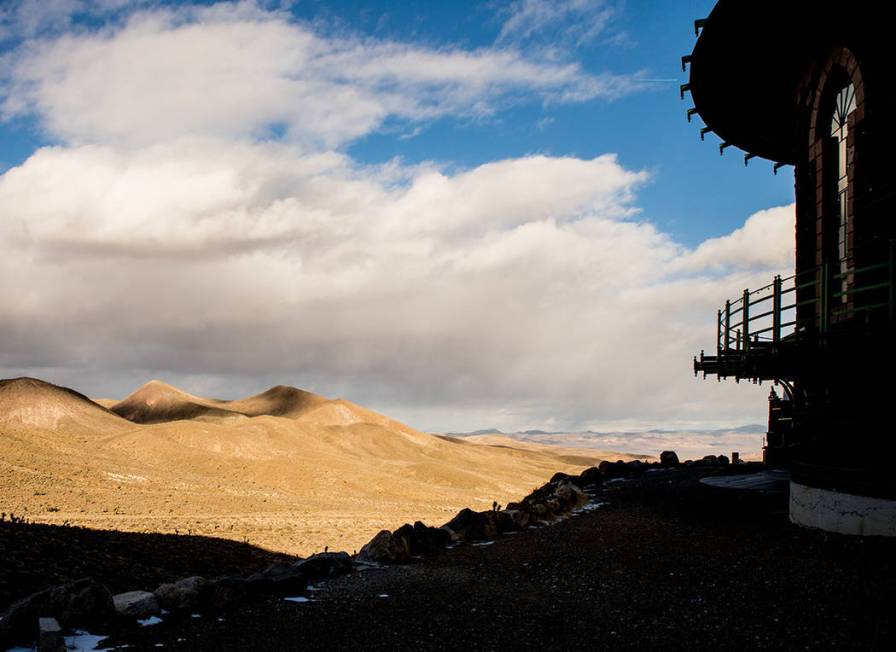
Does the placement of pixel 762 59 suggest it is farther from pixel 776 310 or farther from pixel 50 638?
pixel 50 638

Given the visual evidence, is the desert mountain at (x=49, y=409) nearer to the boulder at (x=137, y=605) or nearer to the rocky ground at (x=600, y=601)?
the boulder at (x=137, y=605)

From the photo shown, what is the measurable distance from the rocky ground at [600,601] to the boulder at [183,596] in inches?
8.0

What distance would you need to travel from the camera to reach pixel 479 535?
45.3 feet

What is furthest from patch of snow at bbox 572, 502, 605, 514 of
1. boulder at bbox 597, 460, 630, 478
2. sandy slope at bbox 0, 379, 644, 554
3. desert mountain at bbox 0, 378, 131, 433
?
desert mountain at bbox 0, 378, 131, 433

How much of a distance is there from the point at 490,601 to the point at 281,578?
289 centimetres

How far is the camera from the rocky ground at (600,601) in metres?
7.62

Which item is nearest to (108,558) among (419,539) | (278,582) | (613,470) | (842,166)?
(419,539)

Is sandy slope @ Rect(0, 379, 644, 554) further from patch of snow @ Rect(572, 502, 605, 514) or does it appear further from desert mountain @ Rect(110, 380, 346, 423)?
desert mountain @ Rect(110, 380, 346, 423)

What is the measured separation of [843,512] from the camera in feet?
39.0

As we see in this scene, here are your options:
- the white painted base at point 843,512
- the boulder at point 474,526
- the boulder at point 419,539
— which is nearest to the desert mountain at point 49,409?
the boulder at point 474,526

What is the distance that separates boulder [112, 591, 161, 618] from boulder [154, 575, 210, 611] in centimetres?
11

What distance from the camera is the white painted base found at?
1136 centimetres

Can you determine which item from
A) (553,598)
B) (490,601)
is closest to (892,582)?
(553,598)

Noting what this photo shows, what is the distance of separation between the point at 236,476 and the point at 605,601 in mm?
38133
